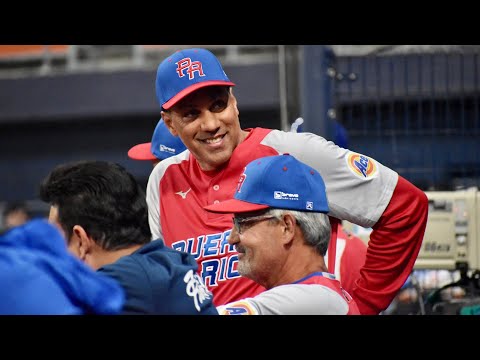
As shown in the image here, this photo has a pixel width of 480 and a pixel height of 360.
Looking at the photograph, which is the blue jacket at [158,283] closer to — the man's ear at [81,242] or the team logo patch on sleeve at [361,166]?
the man's ear at [81,242]

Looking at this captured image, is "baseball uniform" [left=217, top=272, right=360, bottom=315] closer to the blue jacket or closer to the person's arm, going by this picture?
the blue jacket

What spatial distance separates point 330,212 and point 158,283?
3.41 feet

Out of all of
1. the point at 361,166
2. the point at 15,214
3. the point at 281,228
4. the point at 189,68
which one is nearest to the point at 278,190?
the point at 281,228

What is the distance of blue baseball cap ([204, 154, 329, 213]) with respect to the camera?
9.62 feet

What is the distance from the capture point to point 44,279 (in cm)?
201

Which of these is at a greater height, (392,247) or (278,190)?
(278,190)

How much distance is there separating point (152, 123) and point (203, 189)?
9618 millimetres

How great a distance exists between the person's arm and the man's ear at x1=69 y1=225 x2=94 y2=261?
1187 mm

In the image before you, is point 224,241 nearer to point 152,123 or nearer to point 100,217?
point 100,217

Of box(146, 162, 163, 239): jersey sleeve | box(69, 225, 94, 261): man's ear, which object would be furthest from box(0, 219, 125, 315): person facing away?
box(146, 162, 163, 239): jersey sleeve

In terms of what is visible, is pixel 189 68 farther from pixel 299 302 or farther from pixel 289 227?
pixel 299 302

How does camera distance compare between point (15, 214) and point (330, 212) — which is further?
point (15, 214)

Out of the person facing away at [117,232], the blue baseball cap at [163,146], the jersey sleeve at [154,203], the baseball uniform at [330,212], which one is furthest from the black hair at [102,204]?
the blue baseball cap at [163,146]
